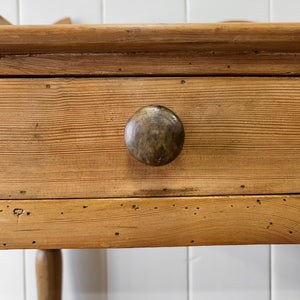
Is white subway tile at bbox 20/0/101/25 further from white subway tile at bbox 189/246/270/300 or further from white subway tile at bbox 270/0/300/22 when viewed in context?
white subway tile at bbox 189/246/270/300

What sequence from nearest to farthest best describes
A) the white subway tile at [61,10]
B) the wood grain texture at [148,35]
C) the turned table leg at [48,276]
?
the wood grain texture at [148,35], the turned table leg at [48,276], the white subway tile at [61,10]

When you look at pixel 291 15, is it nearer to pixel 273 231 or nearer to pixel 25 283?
pixel 273 231

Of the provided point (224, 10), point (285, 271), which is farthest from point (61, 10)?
point (285, 271)

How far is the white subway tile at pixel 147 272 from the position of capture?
71 centimetres

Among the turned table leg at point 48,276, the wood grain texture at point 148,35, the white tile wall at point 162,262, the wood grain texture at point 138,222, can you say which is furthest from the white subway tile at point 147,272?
the wood grain texture at point 148,35

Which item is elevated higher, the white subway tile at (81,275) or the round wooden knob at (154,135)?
the round wooden knob at (154,135)

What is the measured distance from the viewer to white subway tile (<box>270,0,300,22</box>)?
2.29 feet

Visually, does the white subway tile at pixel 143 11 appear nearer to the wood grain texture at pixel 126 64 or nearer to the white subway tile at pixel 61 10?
the white subway tile at pixel 61 10

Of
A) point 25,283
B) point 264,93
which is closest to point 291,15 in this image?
point 264,93

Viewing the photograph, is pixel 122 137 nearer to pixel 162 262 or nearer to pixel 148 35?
pixel 148 35

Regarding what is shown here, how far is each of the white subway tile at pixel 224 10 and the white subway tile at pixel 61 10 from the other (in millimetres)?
204

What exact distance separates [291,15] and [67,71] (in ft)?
1.93

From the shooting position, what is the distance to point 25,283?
72 cm

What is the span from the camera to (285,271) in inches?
28.2
